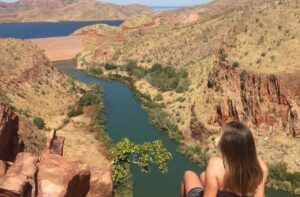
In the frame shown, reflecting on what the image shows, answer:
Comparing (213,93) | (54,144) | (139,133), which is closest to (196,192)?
(54,144)

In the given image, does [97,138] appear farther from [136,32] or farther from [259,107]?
[136,32]

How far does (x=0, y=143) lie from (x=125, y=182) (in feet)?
64.7

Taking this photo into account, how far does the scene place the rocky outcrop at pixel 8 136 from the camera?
20.2 m

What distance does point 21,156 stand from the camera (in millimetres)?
15828

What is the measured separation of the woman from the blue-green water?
32.2 m

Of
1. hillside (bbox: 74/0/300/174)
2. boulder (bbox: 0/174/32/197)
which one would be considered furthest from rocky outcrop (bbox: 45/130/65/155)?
hillside (bbox: 74/0/300/174)

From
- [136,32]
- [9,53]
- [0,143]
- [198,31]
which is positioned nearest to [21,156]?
[0,143]

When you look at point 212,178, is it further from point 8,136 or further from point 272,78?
point 272,78

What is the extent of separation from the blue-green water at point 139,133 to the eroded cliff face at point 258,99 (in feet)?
25.2

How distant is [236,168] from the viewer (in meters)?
9.01

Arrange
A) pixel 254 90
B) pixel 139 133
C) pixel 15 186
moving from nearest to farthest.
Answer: pixel 15 186 → pixel 254 90 → pixel 139 133

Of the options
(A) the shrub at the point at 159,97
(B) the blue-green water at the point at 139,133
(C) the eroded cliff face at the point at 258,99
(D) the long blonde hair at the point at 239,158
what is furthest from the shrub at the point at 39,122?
(D) the long blonde hair at the point at 239,158

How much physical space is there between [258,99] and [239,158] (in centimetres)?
4203

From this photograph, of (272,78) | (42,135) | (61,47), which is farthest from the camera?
(61,47)
